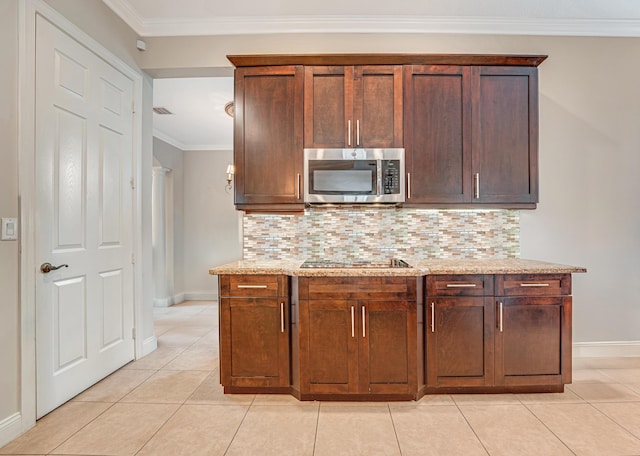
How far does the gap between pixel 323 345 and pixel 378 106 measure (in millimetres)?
1763

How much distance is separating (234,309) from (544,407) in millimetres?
2090

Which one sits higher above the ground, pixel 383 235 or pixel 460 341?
pixel 383 235

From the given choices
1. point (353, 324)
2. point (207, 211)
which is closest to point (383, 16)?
point (353, 324)

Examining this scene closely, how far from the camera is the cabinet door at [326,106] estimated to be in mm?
2721

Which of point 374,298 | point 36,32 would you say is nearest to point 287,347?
point 374,298

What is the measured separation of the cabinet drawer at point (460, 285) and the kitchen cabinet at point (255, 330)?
99 cm

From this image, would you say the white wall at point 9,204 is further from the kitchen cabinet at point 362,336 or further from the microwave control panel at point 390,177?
the microwave control panel at point 390,177

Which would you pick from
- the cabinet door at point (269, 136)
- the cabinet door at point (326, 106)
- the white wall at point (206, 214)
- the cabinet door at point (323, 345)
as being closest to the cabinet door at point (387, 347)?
the cabinet door at point (323, 345)

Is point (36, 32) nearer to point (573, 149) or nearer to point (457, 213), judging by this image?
point (457, 213)

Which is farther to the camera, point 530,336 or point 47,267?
point 530,336

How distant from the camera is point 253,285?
2.45 meters

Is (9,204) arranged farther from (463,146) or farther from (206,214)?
(206,214)

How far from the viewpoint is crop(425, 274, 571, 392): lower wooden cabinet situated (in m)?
2.44

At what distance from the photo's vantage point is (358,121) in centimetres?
272
